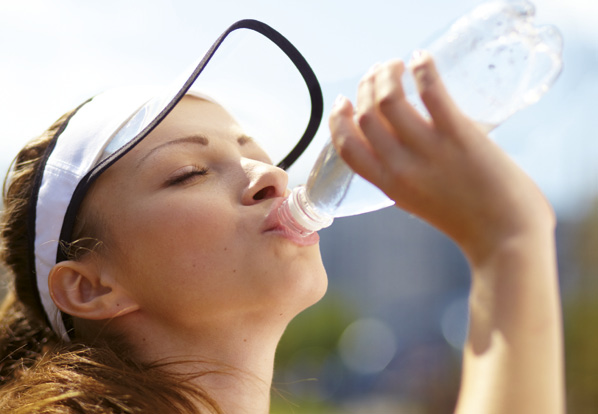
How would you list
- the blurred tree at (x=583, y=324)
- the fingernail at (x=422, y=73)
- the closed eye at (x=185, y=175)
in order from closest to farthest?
the fingernail at (x=422, y=73) < the closed eye at (x=185, y=175) < the blurred tree at (x=583, y=324)

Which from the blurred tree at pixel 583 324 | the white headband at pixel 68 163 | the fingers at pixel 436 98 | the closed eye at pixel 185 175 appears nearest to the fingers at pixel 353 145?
the fingers at pixel 436 98

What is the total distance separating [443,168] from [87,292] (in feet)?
4.20

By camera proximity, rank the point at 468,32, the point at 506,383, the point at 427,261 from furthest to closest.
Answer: the point at 427,261 < the point at 468,32 < the point at 506,383

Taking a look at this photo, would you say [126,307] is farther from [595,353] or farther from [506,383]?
[595,353]

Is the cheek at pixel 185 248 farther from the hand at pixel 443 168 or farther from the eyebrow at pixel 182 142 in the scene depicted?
the hand at pixel 443 168

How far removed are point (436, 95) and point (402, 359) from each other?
21.4 meters

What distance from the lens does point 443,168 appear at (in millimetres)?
1257

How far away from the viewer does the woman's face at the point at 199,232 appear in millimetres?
1896

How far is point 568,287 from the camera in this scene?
12.0m

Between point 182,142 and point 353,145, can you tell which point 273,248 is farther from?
point 353,145

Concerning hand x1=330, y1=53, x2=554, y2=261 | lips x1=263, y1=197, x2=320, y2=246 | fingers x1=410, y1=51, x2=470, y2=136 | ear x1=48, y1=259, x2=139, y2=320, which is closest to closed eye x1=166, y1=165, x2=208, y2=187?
lips x1=263, y1=197, x2=320, y2=246

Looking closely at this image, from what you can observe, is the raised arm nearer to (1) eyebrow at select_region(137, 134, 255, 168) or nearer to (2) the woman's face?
(2) the woman's face

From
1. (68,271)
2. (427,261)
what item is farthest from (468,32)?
(427,261)

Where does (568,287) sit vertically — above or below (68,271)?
below
